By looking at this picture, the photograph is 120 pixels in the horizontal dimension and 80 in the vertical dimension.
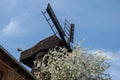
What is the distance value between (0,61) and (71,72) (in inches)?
774

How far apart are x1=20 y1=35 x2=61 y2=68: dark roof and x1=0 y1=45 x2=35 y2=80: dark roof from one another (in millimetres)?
23705

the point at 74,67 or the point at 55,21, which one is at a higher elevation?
the point at 55,21

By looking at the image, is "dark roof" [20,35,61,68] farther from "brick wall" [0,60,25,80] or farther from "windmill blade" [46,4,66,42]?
"brick wall" [0,60,25,80]

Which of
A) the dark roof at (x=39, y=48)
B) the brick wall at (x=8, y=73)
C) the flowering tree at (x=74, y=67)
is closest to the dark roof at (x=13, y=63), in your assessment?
the brick wall at (x=8, y=73)

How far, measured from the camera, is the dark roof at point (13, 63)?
29.4 m

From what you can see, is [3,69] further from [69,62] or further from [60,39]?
[60,39]

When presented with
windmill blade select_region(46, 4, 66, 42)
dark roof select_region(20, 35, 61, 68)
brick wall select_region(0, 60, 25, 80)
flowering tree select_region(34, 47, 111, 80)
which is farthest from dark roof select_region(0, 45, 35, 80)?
windmill blade select_region(46, 4, 66, 42)

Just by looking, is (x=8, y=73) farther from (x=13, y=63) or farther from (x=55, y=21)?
(x=55, y=21)

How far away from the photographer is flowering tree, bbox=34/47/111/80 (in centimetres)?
4763

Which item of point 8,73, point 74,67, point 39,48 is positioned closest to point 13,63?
point 8,73

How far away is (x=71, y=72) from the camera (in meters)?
48.1

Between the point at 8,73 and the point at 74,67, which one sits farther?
the point at 74,67

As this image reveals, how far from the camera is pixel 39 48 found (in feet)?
196

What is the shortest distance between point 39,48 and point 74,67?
1296 centimetres
